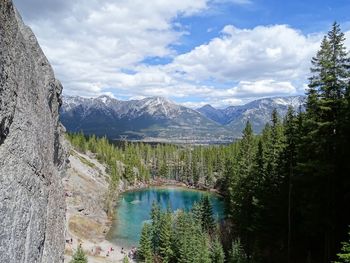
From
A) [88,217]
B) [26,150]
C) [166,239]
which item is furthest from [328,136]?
[88,217]

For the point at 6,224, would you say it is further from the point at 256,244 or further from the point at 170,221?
the point at 170,221

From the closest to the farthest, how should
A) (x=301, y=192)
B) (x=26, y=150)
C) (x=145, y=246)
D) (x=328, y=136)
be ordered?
(x=26, y=150) < (x=328, y=136) < (x=301, y=192) < (x=145, y=246)

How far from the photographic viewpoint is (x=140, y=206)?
10962 centimetres

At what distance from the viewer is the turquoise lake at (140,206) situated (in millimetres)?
77750

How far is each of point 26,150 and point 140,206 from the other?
100 meters

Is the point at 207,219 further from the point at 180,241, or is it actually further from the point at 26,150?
the point at 26,150

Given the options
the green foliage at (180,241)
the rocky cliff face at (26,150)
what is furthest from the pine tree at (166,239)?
the rocky cliff face at (26,150)

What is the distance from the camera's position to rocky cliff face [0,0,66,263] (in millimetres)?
10117

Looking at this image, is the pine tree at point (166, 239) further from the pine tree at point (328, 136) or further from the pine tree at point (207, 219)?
the pine tree at point (328, 136)

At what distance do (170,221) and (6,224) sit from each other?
161ft

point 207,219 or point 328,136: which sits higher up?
point 328,136

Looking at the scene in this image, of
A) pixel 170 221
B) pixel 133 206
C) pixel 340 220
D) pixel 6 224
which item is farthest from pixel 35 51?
pixel 133 206

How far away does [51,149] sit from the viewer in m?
15.0

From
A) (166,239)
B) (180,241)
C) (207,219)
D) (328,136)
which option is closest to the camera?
(328,136)
